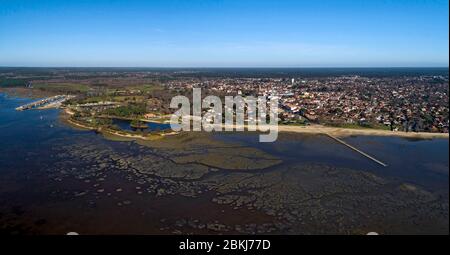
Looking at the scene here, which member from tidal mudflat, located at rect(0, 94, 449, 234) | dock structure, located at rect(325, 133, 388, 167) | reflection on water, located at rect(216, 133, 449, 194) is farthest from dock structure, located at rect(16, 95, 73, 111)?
dock structure, located at rect(325, 133, 388, 167)

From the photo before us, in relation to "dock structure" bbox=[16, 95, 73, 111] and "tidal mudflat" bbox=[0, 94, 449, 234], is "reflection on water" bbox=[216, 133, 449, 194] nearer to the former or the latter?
"tidal mudflat" bbox=[0, 94, 449, 234]

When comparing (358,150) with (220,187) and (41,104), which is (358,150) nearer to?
(220,187)

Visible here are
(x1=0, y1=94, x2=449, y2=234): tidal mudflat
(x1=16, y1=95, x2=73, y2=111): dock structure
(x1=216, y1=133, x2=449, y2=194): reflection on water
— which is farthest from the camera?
(x1=16, y1=95, x2=73, y2=111): dock structure

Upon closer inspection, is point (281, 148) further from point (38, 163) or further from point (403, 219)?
point (38, 163)

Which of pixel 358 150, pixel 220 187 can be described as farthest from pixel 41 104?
pixel 358 150

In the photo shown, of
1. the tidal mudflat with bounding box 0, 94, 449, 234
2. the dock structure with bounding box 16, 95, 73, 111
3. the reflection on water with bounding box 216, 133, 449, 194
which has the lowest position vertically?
the tidal mudflat with bounding box 0, 94, 449, 234

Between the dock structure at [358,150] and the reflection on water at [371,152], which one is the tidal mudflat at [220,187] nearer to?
the reflection on water at [371,152]

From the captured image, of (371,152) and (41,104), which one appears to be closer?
(371,152)

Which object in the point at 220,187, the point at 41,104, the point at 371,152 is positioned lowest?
the point at 220,187

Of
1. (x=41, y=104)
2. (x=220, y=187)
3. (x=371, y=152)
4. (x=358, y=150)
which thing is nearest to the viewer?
(x=220, y=187)
